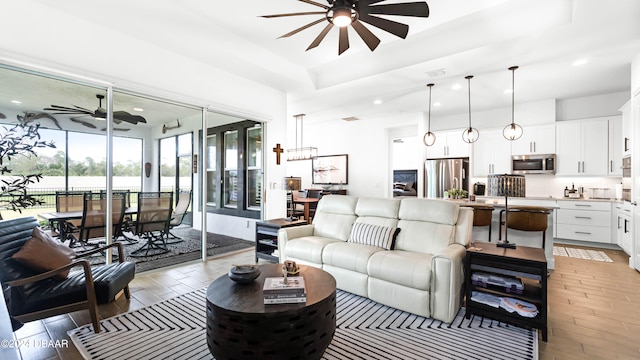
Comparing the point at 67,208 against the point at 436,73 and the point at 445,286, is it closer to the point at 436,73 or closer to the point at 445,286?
the point at 445,286

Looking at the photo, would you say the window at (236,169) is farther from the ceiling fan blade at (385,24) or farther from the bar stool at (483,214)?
the bar stool at (483,214)

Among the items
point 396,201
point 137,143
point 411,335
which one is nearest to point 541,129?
point 396,201

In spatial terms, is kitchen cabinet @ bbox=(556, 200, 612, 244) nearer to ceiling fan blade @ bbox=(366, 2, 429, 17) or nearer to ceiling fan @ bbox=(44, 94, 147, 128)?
ceiling fan blade @ bbox=(366, 2, 429, 17)

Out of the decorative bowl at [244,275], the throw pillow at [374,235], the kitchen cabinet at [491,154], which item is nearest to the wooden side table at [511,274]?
the throw pillow at [374,235]

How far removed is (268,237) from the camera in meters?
4.27

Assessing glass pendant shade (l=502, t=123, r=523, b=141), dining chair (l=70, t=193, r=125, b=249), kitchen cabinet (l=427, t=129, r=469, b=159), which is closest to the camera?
dining chair (l=70, t=193, r=125, b=249)

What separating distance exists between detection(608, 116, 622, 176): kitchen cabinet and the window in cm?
644

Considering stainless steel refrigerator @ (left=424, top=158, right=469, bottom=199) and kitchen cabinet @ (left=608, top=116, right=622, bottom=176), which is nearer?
kitchen cabinet @ (left=608, top=116, right=622, bottom=176)

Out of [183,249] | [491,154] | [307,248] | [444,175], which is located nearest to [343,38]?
[307,248]

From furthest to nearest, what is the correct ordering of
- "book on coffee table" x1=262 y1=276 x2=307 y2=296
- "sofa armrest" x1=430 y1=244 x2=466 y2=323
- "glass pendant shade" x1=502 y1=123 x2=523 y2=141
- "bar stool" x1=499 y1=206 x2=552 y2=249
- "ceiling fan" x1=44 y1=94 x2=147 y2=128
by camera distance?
"glass pendant shade" x1=502 y1=123 x2=523 y2=141 → "bar stool" x1=499 y1=206 x2=552 y2=249 → "ceiling fan" x1=44 y1=94 x2=147 y2=128 → "sofa armrest" x1=430 y1=244 x2=466 y2=323 → "book on coffee table" x1=262 y1=276 x2=307 y2=296

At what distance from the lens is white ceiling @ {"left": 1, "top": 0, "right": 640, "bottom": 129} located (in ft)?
9.92

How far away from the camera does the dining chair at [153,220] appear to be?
13.2 ft

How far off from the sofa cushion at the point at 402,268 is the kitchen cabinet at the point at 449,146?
4.59m

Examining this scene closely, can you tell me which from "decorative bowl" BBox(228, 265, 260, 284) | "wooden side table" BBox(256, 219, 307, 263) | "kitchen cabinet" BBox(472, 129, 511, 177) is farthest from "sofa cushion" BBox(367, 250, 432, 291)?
"kitchen cabinet" BBox(472, 129, 511, 177)
